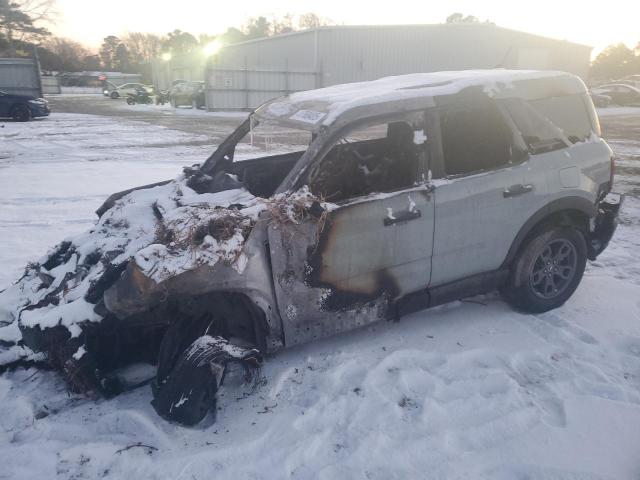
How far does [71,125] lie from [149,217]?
16704 mm

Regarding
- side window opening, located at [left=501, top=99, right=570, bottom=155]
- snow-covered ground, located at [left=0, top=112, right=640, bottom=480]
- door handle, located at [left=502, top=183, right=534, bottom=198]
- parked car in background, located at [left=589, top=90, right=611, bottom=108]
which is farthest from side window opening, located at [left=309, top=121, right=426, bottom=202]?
parked car in background, located at [left=589, top=90, right=611, bottom=108]

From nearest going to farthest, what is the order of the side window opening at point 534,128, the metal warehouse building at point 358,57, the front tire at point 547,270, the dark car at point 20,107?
the side window opening at point 534,128, the front tire at point 547,270, the dark car at point 20,107, the metal warehouse building at point 358,57

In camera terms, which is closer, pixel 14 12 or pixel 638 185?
pixel 638 185

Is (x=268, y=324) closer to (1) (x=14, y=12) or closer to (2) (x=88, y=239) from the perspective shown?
(2) (x=88, y=239)

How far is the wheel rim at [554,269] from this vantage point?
378cm

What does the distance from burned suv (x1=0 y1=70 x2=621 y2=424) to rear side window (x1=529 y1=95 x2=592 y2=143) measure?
1 centimetres

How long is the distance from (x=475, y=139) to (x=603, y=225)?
1.52m

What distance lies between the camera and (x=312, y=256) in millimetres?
2920

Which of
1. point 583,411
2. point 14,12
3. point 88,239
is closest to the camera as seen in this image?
point 583,411

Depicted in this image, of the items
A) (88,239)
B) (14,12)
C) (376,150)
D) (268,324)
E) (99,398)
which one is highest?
(14,12)

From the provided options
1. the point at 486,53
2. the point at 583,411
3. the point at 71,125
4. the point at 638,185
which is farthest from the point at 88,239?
the point at 486,53

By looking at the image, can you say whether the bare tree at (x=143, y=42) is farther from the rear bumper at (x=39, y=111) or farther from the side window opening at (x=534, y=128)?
the side window opening at (x=534, y=128)

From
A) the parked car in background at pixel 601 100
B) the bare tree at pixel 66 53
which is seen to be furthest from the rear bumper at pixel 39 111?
the bare tree at pixel 66 53

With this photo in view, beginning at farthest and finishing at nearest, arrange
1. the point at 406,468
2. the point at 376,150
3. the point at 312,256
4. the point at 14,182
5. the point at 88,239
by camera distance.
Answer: the point at 14,182
the point at 376,150
the point at 88,239
the point at 312,256
the point at 406,468
